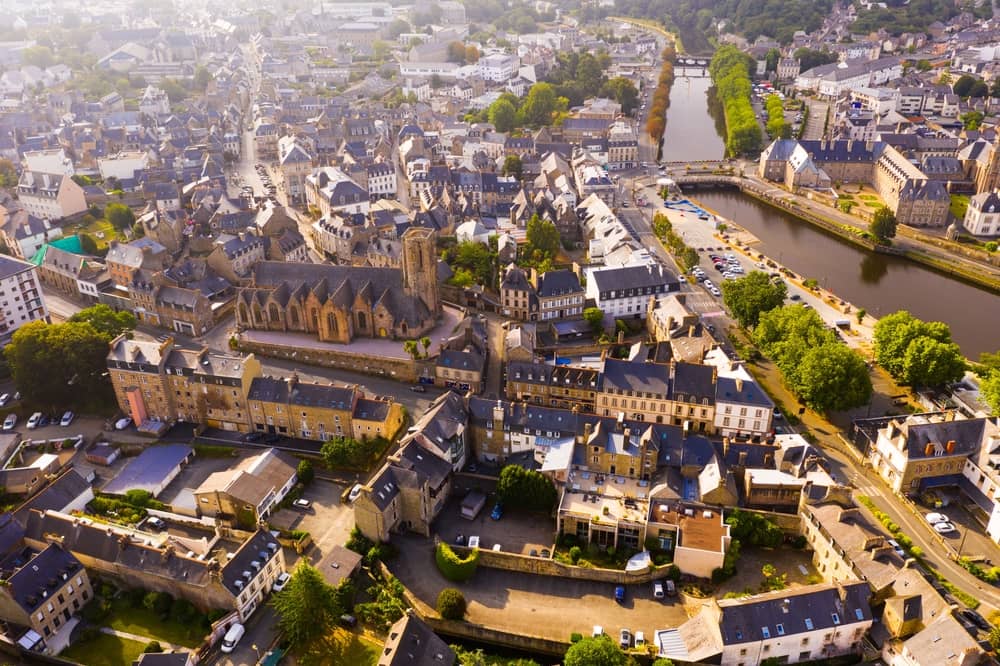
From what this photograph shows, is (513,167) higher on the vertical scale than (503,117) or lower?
lower

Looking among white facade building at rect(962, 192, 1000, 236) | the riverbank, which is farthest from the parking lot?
white facade building at rect(962, 192, 1000, 236)

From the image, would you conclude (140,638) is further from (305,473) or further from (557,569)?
(557,569)

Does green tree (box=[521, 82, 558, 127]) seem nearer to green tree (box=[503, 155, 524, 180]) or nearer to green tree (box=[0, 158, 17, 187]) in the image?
green tree (box=[503, 155, 524, 180])

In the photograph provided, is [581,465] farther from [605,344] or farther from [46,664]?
[46,664]

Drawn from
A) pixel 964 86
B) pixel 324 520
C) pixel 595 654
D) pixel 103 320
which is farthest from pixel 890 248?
pixel 103 320

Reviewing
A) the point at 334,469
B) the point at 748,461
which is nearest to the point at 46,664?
the point at 334,469
